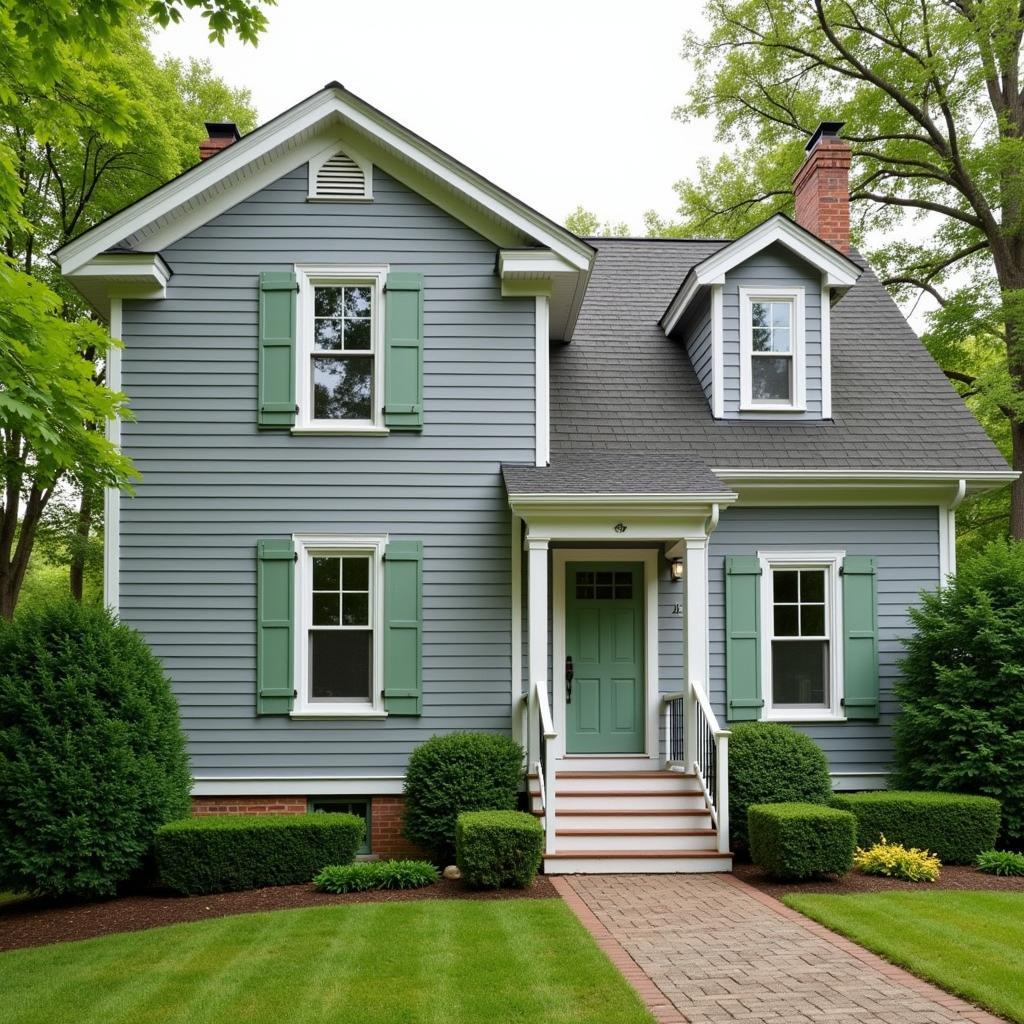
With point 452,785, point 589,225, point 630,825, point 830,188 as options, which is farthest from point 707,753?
point 589,225

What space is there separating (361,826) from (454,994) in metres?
4.00

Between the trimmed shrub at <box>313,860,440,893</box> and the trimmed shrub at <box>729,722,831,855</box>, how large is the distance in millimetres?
3061

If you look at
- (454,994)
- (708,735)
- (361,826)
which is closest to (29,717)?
(361,826)

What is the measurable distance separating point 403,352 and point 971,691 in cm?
677

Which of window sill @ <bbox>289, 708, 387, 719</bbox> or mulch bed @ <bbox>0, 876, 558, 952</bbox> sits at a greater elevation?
window sill @ <bbox>289, 708, 387, 719</bbox>

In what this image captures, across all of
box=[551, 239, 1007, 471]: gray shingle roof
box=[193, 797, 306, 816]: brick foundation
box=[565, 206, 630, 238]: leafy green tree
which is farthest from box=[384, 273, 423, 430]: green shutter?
box=[565, 206, 630, 238]: leafy green tree

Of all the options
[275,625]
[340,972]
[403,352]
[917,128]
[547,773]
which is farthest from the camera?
[917,128]

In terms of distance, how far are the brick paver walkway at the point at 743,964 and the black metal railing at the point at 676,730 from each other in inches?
94.6

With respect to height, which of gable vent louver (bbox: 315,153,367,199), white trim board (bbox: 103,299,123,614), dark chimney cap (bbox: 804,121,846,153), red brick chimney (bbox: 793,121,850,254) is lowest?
white trim board (bbox: 103,299,123,614)

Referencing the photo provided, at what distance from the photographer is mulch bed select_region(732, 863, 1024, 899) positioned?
9281mm

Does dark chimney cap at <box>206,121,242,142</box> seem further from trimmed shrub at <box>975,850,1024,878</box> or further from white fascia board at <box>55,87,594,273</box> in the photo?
trimmed shrub at <box>975,850,1024,878</box>

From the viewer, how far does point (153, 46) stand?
22.4 meters

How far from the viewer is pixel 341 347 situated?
11781mm

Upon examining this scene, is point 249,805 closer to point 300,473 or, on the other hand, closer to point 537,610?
point 300,473
